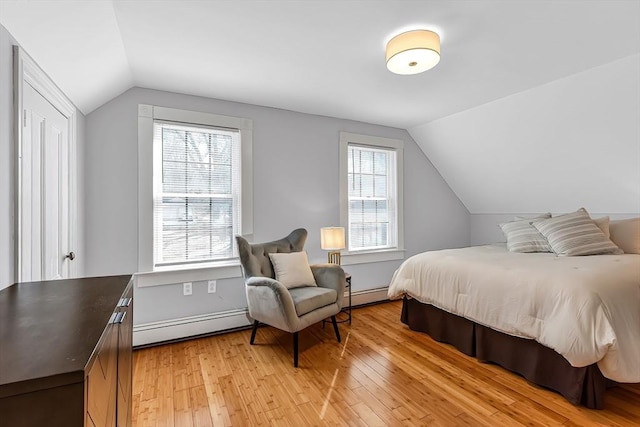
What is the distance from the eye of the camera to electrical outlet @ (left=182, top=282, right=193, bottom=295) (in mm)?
2897

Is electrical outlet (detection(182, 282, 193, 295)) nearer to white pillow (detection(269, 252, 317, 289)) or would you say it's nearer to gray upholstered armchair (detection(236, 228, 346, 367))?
gray upholstered armchair (detection(236, 228, 346, 367))

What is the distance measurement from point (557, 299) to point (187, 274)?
2997mm

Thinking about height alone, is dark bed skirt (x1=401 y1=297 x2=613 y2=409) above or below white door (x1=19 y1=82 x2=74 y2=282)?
below

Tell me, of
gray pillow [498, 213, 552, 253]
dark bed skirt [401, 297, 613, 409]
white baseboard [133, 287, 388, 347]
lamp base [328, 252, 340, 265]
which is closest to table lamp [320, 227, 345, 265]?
lamp base [328, 252, 340, 265]

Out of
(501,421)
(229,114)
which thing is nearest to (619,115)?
(501,421)

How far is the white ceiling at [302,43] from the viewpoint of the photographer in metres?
1.73

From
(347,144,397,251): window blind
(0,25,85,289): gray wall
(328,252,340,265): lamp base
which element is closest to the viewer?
(0,25,85,289): gray wall

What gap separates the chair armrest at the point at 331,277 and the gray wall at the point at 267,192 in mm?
545

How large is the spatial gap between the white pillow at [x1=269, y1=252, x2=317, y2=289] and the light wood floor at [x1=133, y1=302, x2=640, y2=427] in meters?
0.56

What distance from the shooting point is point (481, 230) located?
4.80 m

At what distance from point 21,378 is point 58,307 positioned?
515mm

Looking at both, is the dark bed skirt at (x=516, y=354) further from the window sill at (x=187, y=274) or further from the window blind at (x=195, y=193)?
the window blind at (x=195, y=193)

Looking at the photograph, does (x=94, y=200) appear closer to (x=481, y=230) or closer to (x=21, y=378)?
(x=21, y=378)

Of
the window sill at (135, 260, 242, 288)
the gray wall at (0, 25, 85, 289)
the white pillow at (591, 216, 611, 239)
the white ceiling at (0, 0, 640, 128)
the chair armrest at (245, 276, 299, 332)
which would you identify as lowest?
the chair armrest at (245, 276, 299, 332)
